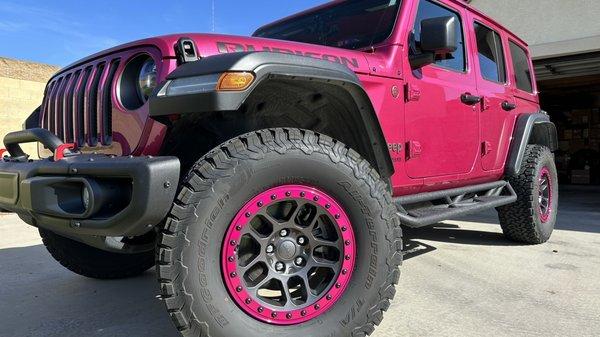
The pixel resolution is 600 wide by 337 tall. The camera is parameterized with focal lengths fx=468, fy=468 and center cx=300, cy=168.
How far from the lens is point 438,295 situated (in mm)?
3074

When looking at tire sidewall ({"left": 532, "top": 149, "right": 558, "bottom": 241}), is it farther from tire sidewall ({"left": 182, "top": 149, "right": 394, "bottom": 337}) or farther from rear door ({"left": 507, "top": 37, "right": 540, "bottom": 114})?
tire sidewall ({"left": 182, "top": 149, "right": 394, "bottom": 337})

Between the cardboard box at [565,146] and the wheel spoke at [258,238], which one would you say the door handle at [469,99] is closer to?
the wheel spoke at [258,238]

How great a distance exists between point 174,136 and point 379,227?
3.42ft

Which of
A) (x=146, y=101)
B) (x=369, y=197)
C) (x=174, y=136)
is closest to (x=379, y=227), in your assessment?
(x=369, y=197)

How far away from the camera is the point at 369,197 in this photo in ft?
7.14

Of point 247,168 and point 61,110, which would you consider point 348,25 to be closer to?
point 247,168

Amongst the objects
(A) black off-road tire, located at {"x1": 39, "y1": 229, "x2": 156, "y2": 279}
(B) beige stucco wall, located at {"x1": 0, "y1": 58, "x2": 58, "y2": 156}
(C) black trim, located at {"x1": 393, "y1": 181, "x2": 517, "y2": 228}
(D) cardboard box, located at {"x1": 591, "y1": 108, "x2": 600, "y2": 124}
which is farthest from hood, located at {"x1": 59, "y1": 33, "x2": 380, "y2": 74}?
(D) cardboard box, located at {"x1": 591, "y1": 108, "x2": 600, "y2": 124}

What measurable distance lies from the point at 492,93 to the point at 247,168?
2848 millimetres

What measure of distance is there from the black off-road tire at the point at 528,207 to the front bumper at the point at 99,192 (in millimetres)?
3581

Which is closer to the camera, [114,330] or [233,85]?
[233,85]

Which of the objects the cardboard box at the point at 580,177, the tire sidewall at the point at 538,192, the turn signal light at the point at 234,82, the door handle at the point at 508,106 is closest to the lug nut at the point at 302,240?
the turn signal light at the point at 234,82

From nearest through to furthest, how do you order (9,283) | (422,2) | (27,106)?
(422,2)
(9,283)
(27,106)

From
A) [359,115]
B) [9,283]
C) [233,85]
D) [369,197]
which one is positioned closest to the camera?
[233,85]

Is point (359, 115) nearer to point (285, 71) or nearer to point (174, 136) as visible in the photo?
point (285, 71)
